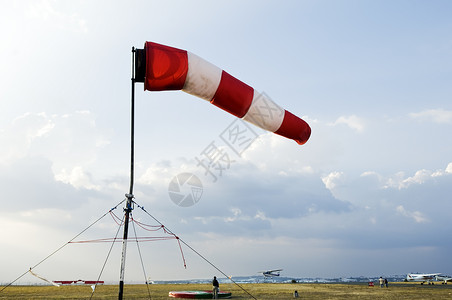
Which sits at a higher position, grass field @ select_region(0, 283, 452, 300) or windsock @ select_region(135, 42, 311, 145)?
windsock @ select_region(135, 42, 311, 145)

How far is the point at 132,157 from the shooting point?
9.69m

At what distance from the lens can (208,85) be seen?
961cm

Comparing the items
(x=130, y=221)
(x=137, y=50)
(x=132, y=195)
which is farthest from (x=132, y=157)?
(x=137, y=50)

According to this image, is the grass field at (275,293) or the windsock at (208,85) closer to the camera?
the windsock at (208,85)

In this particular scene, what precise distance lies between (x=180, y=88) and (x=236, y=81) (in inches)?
60.0

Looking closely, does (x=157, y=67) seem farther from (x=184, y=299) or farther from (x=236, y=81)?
(x=184, y=299)

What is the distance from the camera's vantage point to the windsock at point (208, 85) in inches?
362

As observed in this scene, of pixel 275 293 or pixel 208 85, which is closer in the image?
pixel 208 85

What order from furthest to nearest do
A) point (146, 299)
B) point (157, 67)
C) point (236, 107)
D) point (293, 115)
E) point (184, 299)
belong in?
point (146, 299), point (184, 299), point (293, 115), point (236, 107), point (157, 67)

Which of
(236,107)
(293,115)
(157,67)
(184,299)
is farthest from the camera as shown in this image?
(184,299)

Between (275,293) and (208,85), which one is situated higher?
(208,85)

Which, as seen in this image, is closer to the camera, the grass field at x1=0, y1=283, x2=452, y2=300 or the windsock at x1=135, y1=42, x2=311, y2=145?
the windsock at x1=135, y1=42, x2=311, y2=145

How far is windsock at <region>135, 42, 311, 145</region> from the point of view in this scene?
30.2 feet

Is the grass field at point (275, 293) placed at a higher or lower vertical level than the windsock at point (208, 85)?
lower
